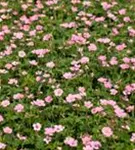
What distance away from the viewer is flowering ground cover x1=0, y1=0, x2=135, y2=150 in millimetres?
4977

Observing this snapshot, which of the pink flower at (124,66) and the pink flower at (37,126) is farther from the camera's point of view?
the pink flower at (124,66)

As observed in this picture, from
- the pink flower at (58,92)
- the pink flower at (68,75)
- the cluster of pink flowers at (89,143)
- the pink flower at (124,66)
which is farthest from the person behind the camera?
the pink flower at (124,66)

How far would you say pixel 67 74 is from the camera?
573 cm

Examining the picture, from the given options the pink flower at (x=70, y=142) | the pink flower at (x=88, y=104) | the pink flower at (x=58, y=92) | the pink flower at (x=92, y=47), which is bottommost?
the pink flower at (x=70, y=142)

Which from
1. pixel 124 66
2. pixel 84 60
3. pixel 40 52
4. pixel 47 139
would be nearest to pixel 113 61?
pixel 124 66

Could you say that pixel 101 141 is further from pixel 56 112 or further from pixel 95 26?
pixel 95 26

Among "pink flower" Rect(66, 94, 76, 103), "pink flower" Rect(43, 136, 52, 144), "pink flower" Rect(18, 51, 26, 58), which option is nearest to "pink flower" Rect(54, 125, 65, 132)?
"pink flower" Rect(43, 136, 52, 144)

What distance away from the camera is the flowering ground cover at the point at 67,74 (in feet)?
16.3

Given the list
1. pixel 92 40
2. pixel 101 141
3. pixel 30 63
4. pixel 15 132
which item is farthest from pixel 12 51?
pixel 101 141

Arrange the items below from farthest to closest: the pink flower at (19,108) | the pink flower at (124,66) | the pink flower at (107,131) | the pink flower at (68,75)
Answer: the pink flower at (124,66), the pink flower at (68,75), the pink flower at (19,108), the pink flower at (107,131)

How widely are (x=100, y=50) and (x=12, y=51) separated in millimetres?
1013

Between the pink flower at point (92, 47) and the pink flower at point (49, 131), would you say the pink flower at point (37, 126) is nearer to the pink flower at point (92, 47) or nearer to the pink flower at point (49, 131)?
the pink flower at point (49, 131)

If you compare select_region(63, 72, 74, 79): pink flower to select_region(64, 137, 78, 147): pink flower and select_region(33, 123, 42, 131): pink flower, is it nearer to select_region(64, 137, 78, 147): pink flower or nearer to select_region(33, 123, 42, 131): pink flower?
select_region(33, 123, 42, 131): pink flower

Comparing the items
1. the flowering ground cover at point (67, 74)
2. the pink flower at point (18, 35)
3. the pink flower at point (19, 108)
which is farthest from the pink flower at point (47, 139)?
the pink flower at point (18, 35)
